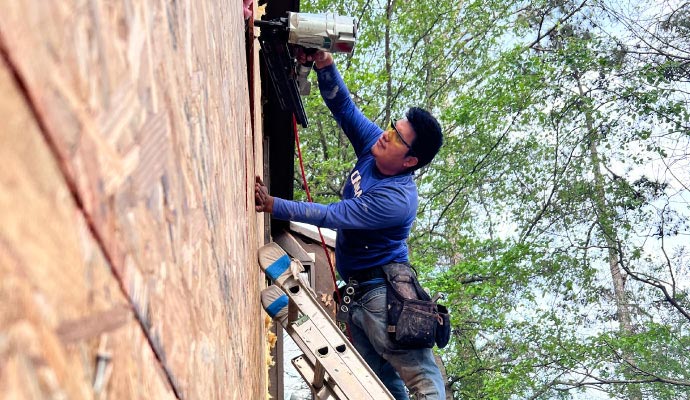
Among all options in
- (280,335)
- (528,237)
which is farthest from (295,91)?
(528,237)

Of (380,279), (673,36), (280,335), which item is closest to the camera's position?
(380,279)

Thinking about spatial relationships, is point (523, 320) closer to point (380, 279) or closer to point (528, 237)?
point (528, 237)

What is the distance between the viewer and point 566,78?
15281mm

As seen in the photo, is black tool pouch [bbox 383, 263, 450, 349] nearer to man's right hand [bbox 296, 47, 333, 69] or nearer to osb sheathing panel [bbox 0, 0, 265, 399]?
man's right hand [bbox 296, 47, 333, 69]

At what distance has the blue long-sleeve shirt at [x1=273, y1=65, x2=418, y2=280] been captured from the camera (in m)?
3.63

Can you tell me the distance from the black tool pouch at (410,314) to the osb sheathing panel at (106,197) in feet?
9.61

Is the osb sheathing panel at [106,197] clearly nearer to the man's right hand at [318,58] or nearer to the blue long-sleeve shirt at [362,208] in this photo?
the blue long-sleeve shirt at [362,208]

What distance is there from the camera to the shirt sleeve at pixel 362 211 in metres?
3.56

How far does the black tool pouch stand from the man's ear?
644 mm

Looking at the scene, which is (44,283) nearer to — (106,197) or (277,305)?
(106,197)

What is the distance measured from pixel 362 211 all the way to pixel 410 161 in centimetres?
56

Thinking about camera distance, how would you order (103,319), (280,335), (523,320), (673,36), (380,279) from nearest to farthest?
(103,319)
(380,279)
(280,335)
(673,36)
(523,320)

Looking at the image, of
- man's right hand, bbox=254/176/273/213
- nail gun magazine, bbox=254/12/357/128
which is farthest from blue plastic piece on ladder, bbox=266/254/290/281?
nail gun magazine, bbox=254/12/357/128

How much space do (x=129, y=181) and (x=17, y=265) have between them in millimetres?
Answer: 174
